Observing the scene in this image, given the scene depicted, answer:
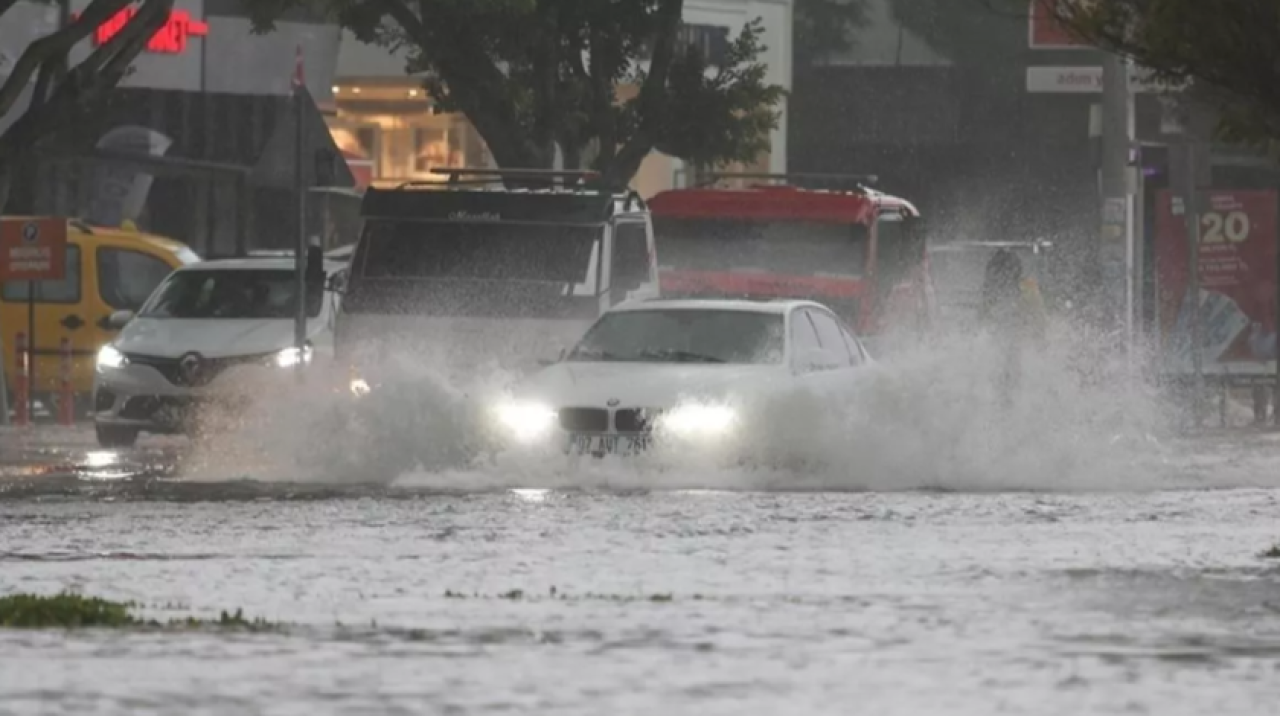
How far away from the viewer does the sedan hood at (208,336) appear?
28859mm

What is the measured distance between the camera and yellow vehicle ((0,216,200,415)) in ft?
112

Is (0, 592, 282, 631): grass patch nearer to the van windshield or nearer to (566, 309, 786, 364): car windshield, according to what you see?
(566, 309, 786, 364): car windshield

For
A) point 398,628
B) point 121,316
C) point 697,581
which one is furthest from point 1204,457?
point 398,628

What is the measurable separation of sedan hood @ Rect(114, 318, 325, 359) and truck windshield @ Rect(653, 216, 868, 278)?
5086 mm

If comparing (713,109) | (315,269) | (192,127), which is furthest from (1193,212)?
(192,127)

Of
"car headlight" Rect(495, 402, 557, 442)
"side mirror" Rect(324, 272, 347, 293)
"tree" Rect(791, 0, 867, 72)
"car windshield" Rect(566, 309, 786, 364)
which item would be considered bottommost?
"car headlight" Rect(495, 402, 557, 442)

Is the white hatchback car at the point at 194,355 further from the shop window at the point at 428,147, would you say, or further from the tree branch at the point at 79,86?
the shop window at the point at 428,147

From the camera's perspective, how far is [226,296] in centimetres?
3034

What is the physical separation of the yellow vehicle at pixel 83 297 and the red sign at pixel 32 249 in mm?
1007

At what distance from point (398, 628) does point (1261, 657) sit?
9.72 ft

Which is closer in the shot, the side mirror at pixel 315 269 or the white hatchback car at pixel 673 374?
the white hatchback car at pixel 673 374

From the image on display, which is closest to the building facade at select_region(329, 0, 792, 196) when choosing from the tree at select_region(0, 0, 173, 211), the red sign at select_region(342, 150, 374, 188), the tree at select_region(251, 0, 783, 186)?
the red sign at select_region(342, 150, 374, 188)

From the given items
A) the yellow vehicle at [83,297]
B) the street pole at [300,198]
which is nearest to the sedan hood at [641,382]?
the street pole at [300,198]

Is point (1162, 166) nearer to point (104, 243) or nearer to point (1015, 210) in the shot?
point (104, 243)
